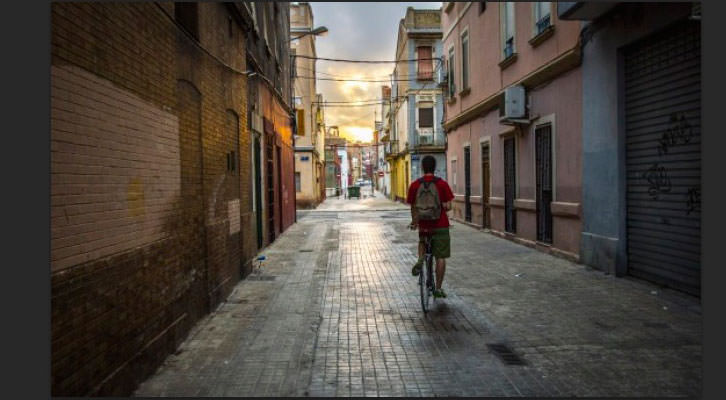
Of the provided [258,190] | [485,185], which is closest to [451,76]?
[485,185]

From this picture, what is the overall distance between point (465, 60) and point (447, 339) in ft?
47.6

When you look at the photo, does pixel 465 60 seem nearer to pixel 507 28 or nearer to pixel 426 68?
pixel 507 28

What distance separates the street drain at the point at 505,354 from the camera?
459 centimetres

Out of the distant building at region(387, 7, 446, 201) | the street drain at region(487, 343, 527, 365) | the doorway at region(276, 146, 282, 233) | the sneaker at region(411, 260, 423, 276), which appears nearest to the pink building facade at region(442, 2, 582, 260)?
the sneaker at region(411, 260, 423, 276)

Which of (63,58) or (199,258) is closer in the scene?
(63,58)

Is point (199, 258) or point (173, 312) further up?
point (199, 258)

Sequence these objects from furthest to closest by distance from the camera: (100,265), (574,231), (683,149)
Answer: (574,231) < (683,149) < (100,265)

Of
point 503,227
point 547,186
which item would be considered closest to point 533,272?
point 547,186

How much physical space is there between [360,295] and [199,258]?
238cm

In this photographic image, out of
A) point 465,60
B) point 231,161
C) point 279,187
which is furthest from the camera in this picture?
point 465,60

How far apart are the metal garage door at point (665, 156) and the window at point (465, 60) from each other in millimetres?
9808

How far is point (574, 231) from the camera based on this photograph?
9875 mm

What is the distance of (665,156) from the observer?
7.28 meters

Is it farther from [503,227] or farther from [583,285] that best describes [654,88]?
[503,227]
